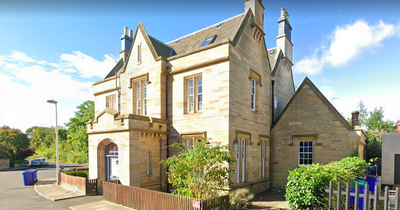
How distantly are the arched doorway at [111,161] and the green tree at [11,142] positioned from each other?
29.3 meters

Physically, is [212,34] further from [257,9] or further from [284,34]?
[284,34]

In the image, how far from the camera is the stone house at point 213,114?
12938 millimetres

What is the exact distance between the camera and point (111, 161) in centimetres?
1540

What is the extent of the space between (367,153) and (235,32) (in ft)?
51.7

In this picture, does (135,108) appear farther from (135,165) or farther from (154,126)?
(135,165)

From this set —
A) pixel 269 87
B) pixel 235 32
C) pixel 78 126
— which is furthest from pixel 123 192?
pixel 78 126

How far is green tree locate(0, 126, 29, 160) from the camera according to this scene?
112 ft

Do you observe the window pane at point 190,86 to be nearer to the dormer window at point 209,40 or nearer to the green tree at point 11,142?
the dormer window at point 209,40

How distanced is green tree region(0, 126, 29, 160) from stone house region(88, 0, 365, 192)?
2878cm

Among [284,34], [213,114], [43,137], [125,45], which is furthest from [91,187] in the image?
[43,137]

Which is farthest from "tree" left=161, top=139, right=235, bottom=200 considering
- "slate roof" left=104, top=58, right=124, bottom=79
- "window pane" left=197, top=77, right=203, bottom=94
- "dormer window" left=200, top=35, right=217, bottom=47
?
"slate roof" left=104, top=58, right=124, bottom=79

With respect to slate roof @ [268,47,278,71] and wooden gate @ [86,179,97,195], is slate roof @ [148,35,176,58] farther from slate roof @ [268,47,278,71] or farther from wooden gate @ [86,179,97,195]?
wooden gate @ [86,179,97,195]

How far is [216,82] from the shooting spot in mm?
13203

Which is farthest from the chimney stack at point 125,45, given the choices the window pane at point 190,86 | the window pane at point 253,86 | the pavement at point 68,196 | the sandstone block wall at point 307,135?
the sandstone block wall at point 307,135
